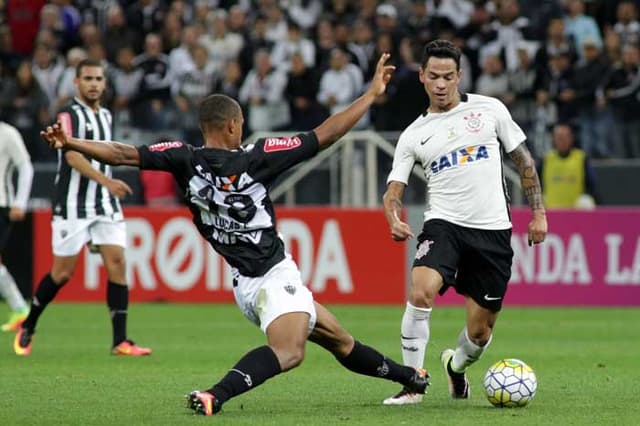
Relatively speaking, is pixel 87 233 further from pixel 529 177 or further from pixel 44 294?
pixel 529 177

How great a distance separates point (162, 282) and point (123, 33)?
5.54 metres

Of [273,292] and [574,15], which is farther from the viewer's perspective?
[574,15]

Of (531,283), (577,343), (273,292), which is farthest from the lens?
(531,283)

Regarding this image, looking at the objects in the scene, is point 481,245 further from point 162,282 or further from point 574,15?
point 574,15

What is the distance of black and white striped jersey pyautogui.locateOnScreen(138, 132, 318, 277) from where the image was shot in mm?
7672

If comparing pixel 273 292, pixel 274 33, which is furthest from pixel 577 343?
pixel 274 33

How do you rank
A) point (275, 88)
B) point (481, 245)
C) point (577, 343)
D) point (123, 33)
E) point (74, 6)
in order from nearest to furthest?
point (481, 245) < point (577, 343) < point (275, 88) < point (123, 33) < point (74, 6)

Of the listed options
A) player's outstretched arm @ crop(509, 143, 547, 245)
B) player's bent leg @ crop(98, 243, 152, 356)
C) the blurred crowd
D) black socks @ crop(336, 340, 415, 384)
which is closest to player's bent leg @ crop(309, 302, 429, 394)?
black socks @ crop(336, 340, 415, 384)

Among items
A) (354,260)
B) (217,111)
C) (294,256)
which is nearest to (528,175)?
(217,111)

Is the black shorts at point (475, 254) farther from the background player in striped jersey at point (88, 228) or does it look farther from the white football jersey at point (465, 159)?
the background player in striped jersey at point (88, 228)

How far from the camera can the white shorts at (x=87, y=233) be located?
11.4 meters

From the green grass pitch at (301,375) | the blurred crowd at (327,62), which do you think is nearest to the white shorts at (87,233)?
the green grass pitch at (301,375)

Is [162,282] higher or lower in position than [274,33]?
lower

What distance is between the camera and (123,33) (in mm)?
21625
